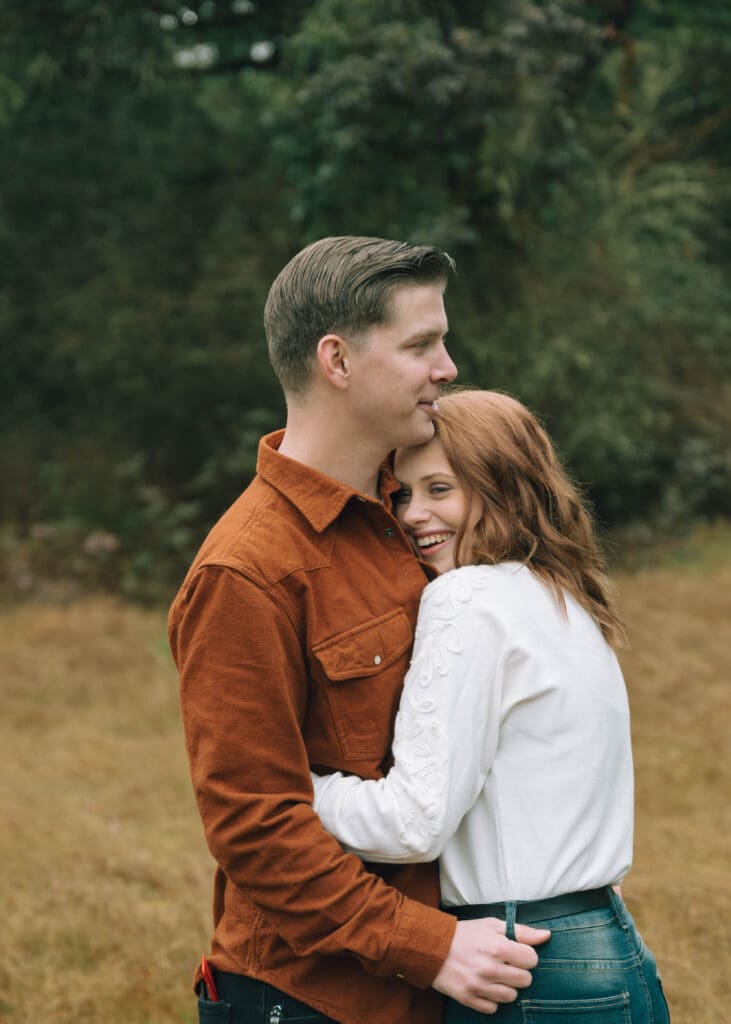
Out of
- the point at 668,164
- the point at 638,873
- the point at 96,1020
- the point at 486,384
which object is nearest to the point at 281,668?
the point at 96,1020

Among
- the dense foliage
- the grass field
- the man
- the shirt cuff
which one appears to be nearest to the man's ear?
the man

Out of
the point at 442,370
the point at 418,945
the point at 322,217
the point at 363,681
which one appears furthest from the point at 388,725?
the point at 322,217

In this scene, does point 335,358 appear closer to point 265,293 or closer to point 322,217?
point 322,217

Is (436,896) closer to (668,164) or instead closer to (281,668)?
(281,668)

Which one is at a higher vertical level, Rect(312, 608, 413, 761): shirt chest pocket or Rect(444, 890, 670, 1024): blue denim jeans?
Rect(312, 608, 413, 761): shirt chest pocket

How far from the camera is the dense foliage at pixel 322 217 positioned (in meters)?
9.12

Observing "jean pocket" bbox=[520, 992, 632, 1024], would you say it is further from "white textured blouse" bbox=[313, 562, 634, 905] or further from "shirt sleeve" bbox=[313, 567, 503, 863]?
"shirt sleeve" bbox=[313, 567, 503, 863]

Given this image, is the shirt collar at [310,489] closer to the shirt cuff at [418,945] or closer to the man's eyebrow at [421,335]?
the man's eyebrow at [421,335]

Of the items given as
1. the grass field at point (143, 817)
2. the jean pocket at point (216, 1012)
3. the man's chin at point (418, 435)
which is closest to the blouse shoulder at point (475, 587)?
the man's chin at point (418, 435)

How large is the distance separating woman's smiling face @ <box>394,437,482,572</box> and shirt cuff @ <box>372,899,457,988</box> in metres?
0.63

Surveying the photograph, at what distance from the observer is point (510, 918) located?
5.97ft

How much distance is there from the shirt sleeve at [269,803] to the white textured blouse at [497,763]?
9 centimetres

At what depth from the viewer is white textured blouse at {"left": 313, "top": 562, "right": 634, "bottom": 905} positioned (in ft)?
5.88

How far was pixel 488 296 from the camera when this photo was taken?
10781 millimetres
